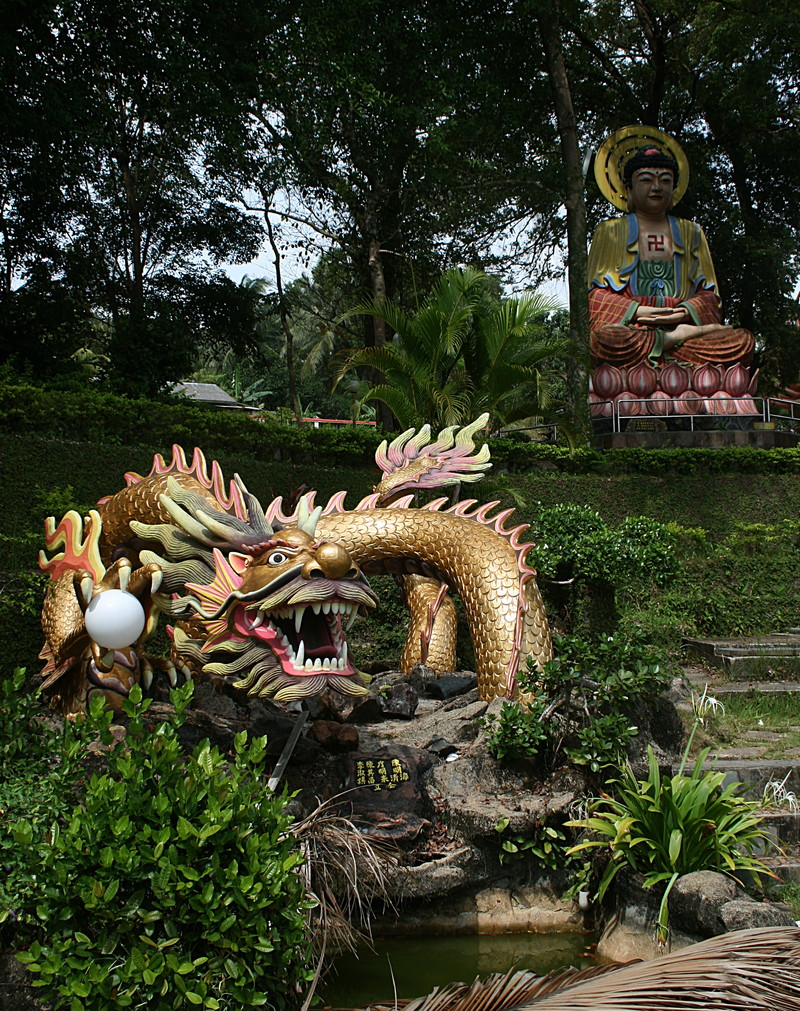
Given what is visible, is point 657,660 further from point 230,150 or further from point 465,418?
point 230,150

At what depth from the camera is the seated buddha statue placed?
49.8 ft

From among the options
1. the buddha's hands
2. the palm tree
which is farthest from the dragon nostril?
the buddha's hands

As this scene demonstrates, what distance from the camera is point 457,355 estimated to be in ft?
31.7

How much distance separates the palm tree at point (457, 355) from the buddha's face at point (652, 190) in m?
7.65

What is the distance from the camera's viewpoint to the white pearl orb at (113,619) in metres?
4.20

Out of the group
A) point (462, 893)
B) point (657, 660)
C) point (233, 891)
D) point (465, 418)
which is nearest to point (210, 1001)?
point (233, 891)

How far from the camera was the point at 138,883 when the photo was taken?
2.66 meters

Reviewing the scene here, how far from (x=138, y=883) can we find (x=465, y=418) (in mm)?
7381

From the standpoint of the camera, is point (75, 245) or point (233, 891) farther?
point (75, 245)

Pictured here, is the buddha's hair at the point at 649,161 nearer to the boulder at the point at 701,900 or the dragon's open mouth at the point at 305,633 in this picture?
the dragon's open mouth at the point at 305,633

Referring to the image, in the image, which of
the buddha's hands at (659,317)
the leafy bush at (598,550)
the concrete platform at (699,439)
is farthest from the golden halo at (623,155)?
the leafy bush at (598,550)

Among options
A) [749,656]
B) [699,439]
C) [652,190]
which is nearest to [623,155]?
[652,190]

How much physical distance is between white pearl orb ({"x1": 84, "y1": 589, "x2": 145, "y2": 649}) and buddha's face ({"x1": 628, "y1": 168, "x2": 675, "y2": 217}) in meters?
14.6

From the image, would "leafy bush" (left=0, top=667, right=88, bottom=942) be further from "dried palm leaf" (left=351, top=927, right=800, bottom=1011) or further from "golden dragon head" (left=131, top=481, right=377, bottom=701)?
"dried palm leaf" (left=351, top=927, right=800, bottom=1011)
